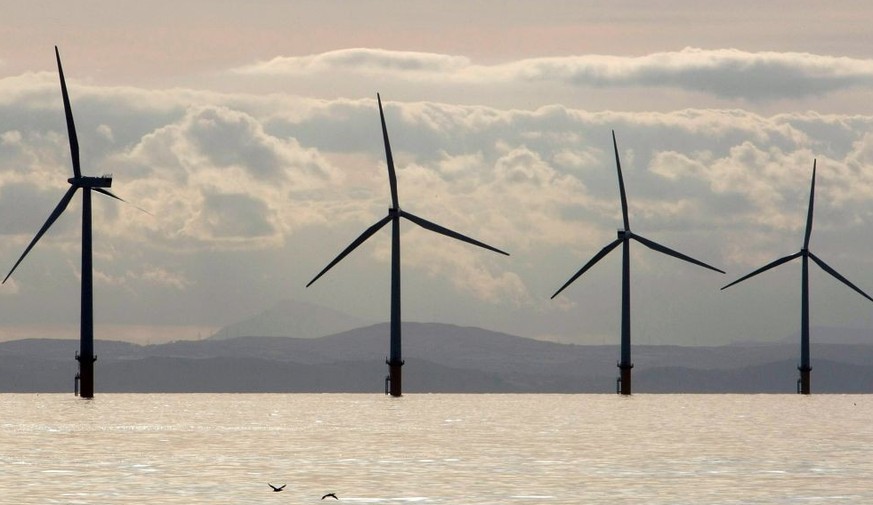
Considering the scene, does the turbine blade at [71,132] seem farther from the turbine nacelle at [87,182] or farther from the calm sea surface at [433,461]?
the calm sea surface at [433,461]

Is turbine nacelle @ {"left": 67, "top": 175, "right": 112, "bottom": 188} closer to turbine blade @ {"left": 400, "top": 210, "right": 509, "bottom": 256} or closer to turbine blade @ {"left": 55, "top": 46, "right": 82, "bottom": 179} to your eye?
turbine blade @ {"left": 55, "top": 46, "right": 82, "bottom": 179}

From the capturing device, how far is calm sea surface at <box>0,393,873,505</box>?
70.6 metres

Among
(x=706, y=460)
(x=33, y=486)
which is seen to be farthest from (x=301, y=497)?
(x=706, y=460)

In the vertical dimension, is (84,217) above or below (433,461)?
above

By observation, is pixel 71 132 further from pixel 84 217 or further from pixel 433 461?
pixel 433 461

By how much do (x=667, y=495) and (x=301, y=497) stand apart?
13.8 meters

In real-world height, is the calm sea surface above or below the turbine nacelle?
below

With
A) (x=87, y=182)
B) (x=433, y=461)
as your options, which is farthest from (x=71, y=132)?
(x=433, y=461)

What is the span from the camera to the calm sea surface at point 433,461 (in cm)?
7062

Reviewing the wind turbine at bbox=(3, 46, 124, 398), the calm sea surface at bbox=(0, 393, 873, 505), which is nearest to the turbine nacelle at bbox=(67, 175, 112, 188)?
the wind turbine at bbox=(3, 46, 124, 398)

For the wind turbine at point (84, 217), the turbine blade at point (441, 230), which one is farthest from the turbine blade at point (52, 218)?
the turbine blade at point (441, 230)

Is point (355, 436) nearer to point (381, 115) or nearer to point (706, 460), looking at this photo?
point (706, 460)

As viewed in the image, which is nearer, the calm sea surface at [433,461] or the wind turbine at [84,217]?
the calm sea surface at [433,461]

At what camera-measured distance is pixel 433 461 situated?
91188 mm
